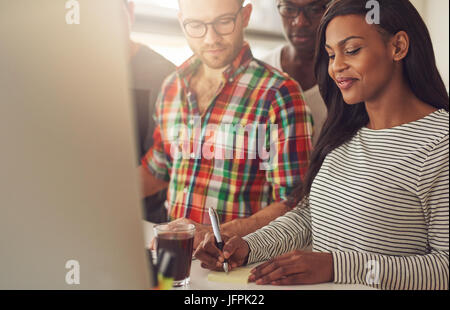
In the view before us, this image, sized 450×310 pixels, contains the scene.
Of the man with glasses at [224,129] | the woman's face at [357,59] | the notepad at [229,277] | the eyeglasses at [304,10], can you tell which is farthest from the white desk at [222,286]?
the eyeglasses at [304,10]

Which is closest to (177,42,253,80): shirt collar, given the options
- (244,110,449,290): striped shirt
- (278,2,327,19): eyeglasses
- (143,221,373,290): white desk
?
(278,2,327,19): eyeglasses

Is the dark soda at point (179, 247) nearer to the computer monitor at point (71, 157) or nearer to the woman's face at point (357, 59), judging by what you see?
the computer monitor at point (71, 157)

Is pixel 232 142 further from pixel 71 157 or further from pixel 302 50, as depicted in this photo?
pixel 71 157

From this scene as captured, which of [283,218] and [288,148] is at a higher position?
[288,148]

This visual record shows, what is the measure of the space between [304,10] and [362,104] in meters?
0.24

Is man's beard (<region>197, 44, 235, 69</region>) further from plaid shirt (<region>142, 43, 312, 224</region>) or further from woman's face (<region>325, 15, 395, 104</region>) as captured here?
woman's face (<region>325, 15, 395, 104</region>)

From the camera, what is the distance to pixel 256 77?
3.32ft

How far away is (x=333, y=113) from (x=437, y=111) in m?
0.20

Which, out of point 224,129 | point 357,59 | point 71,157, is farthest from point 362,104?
point 71,157

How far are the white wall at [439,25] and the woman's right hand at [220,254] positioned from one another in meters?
0.51

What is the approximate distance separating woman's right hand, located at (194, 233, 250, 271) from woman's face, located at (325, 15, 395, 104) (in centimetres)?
37

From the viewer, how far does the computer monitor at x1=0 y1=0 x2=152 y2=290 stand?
0.48 meters

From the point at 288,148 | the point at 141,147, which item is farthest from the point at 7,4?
the point at 288,148

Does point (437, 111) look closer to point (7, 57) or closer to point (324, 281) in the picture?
point (324, 281)
